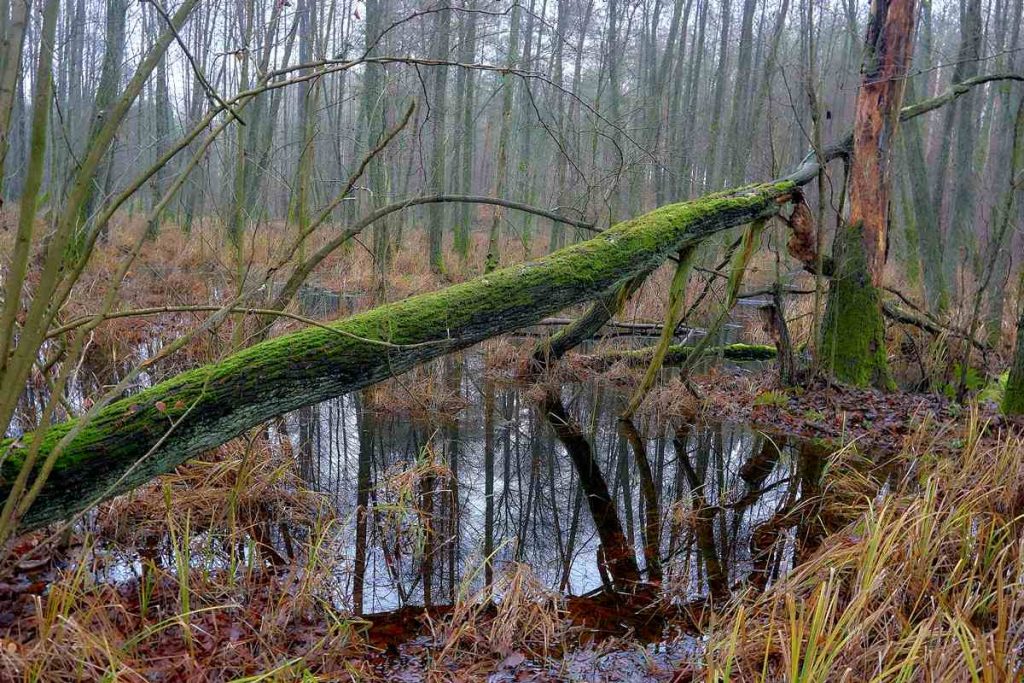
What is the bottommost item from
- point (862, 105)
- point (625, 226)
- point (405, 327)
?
point (405, 327)

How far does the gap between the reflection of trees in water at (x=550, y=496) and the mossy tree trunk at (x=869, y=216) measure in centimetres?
163

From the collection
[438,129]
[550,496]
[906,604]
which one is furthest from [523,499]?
[438,129]

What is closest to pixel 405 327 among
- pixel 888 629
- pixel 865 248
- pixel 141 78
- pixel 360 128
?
pixel 141 78

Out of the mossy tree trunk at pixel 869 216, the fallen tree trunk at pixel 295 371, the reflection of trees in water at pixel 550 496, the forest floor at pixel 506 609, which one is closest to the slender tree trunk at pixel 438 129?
the reflection of trees in water at pixel 550 496

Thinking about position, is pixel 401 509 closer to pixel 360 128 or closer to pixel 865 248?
pixel 865 248

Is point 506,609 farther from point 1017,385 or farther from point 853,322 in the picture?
point 853,322

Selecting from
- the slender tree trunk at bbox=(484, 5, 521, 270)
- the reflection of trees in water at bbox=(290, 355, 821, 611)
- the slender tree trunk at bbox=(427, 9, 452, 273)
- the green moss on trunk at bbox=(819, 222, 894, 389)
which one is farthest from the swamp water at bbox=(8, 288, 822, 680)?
the slender tree trunk at bbox=(427, 9, 452, 273)

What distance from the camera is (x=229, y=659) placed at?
3.21m

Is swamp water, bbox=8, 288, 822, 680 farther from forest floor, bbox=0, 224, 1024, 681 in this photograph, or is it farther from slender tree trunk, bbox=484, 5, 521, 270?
slender tree trunk, bbox=484, 5, 521, 270

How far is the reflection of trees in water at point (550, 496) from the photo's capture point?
15.1ft

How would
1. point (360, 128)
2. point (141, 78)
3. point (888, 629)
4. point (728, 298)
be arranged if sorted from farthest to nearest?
1. point (360, 128)
2. point (728, 298)
3. point (888, 629)
4. point (141, 78)

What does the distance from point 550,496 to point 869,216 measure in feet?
15.8

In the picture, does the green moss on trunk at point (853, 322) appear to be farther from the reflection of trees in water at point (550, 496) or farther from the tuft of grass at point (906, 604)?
the tuft of grass at point (906, 604)

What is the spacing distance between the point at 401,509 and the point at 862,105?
21.1 feet
